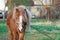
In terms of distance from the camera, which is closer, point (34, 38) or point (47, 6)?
point (34, 38)

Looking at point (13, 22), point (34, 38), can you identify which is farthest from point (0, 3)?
point (13, 22)

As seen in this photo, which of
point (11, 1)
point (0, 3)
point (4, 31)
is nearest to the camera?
point (4, 31)

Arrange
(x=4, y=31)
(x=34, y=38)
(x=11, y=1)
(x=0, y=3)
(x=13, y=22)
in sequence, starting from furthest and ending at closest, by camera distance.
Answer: (x=0, y=3), (x=11, y=1), (x=4, y=31), (x=34, y=38), (x=13, y=22)

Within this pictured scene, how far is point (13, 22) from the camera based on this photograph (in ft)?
20.3

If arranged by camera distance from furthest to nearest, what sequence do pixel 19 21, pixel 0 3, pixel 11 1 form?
pixel 0 3, pixel 11 1, pixel 19 21

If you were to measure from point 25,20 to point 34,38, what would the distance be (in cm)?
537

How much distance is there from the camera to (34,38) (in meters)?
10.9

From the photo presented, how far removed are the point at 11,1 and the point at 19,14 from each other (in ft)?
47.9

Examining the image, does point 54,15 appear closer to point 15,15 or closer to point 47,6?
point 47,6

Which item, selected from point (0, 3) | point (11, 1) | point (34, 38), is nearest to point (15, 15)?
point (34, 38)

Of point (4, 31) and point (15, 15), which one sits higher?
point (15, 15)

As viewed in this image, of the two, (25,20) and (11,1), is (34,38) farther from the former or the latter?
(11,1)

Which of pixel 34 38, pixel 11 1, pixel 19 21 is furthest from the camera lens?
pixel 11 1

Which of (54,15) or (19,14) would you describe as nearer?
(19,14)
